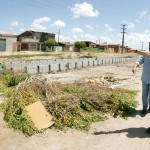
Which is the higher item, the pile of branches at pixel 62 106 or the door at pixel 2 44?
the door at pixel 2 44

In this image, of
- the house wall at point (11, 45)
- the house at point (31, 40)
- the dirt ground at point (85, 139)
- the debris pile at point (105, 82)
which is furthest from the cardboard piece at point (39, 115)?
the house at point (31, 40)

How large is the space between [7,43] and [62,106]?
54.7 metres

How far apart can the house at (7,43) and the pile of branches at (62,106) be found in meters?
51.9

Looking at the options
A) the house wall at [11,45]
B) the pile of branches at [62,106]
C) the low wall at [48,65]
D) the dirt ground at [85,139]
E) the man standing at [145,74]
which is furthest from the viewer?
the house wall at [11,45]

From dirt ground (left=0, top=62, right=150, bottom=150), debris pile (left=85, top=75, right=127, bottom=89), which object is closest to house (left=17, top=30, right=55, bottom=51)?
debris pile (left=85, top=75, right=127, bottom=89)

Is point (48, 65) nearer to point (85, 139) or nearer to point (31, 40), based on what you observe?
point (85, 139)

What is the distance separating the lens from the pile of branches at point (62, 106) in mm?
6422

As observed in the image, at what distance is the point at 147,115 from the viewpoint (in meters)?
7.81

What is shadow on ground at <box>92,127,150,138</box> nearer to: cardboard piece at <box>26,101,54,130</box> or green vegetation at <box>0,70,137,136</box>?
green vegetation at <box>0,70,137,136</box>

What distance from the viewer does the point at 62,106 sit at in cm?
707

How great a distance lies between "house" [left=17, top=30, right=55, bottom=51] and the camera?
227 ft

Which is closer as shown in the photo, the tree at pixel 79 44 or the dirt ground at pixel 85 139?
the dirt ground at pixel 85 139

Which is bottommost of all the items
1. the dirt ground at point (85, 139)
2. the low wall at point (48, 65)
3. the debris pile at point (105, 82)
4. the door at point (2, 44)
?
the dirt ground at point (85, 139)

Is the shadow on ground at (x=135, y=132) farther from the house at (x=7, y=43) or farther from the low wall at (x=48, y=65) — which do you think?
the house at (x=7, y=43)
